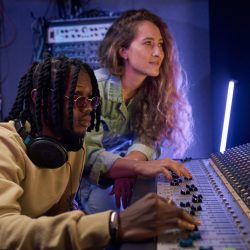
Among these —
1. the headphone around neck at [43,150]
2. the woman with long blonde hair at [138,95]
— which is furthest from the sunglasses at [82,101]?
the woman with long blonde hair at [138,95]

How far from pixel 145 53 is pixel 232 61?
1.92 feet

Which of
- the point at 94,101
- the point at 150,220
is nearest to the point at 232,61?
the point at 94,101

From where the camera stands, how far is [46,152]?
916 mm

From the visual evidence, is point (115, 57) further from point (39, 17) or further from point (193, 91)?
point (39, 17)

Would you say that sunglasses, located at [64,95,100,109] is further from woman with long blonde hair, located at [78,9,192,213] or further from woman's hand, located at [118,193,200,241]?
woman with long blonde hair, located at [78,9,192,213]

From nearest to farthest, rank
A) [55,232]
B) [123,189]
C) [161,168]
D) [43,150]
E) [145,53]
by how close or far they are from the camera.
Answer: [55,232] < [43,150] < [161,168] < [123,189] < [145,53]

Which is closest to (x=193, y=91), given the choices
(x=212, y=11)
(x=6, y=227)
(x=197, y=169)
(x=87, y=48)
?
(x=212, y=11)

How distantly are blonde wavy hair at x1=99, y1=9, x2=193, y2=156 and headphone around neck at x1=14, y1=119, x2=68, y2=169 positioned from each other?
831mm

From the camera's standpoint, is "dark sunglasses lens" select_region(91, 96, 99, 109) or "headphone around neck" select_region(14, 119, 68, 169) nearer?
"headphone around neck" select_region(14, 119, 68, 169)

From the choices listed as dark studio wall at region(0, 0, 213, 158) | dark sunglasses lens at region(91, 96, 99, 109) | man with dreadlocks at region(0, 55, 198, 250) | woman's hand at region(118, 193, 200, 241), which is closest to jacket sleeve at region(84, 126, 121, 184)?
man with dreadlocks at region(0, 55, 198, 250)

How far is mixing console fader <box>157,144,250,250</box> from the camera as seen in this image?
0.67m

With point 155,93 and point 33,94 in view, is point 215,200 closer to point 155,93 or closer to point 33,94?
point 33,94

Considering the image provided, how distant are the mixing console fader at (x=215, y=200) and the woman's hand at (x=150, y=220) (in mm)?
17

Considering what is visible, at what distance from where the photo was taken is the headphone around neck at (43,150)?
2.97 ft
